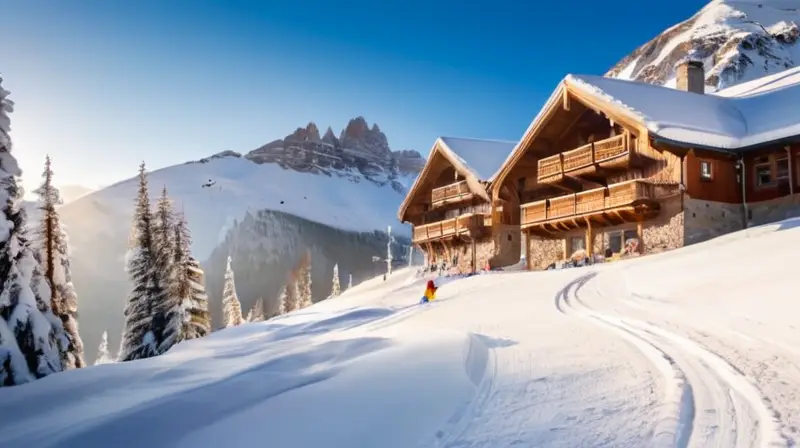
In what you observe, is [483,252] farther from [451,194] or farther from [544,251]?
[544,251]

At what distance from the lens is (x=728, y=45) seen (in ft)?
275

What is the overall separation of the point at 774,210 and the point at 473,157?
60.4 ft

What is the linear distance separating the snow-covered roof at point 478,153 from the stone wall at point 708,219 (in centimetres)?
1289

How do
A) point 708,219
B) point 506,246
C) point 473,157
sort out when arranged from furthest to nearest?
point 473,157 → point 506,246 → point 708,219

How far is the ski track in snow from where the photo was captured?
5113 mm

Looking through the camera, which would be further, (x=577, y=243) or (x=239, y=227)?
(x=239, y=227)

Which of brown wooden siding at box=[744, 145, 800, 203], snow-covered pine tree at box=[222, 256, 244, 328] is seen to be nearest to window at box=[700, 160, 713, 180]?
brown wooden siding at box=[744, 145, 800, 203]

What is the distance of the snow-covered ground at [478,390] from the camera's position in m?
5.32

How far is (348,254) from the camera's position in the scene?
14775cm

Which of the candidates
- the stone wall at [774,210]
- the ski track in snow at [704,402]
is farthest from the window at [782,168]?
the ski track in snow at [704,402]

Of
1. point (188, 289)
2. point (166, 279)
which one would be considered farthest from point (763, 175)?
point (166, 279)

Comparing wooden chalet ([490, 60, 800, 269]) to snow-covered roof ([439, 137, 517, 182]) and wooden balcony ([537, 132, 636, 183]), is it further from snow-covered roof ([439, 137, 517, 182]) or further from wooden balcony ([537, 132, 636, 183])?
snow-covered roof ([439, 137, 517, 182])

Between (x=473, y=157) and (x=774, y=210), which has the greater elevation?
(x=473, y=157)

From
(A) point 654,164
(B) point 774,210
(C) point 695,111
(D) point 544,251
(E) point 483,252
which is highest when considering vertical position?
(C) point 695,111
